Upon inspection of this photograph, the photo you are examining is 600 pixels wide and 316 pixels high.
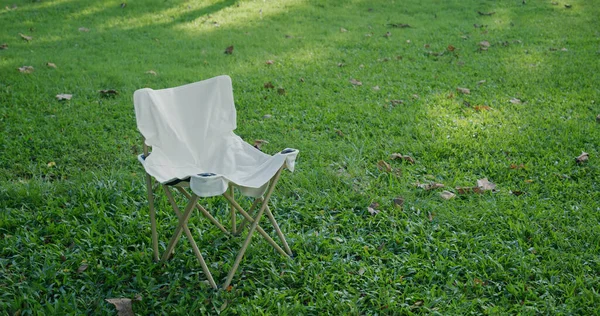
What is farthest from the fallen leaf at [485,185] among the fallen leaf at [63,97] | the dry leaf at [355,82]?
the fallen leaf at [63,97]

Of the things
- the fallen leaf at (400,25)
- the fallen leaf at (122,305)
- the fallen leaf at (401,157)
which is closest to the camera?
the fallen leaf at (122,305)

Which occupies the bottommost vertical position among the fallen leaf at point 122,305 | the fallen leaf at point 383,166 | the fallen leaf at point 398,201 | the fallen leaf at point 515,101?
the fallen leaf at point 515,101

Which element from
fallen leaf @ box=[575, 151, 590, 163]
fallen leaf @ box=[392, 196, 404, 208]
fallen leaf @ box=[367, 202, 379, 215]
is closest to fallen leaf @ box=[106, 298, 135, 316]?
fallen leaf @ box=[367, 202, 379, 215]

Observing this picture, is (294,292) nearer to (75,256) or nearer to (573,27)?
(75,256)

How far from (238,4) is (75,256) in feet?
23.4

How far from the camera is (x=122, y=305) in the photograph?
246 cm

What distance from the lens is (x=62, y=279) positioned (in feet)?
8.84

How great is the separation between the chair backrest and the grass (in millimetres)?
484

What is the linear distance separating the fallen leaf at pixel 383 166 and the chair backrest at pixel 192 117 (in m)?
1.29

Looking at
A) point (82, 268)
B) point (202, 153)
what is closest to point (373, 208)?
point (202, 153)

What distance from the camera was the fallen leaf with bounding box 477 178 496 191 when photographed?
357cm

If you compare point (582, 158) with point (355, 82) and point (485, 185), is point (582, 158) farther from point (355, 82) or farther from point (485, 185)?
point (355, 82)

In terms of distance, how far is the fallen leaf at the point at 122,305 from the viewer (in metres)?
2.44

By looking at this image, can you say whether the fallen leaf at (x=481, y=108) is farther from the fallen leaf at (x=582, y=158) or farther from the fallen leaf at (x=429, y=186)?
the fallen leaf at (x=429, y=186)
